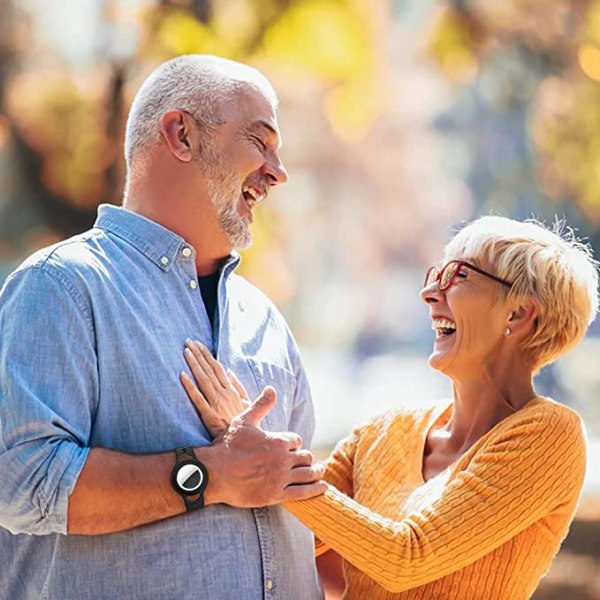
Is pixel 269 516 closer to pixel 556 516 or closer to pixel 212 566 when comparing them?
pixel 212 566

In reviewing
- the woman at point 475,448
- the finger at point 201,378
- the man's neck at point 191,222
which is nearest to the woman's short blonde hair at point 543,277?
the woman at point 475,448

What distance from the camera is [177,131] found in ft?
A: 7.48

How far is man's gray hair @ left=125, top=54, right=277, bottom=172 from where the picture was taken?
230 cm

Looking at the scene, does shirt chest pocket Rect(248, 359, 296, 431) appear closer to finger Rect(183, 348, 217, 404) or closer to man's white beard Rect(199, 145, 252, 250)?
finger Rect(183, 348, 217, 404)

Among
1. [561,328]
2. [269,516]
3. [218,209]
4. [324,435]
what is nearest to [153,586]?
[269,516]

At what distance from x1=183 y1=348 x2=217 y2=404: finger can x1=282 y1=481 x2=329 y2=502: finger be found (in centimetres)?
22

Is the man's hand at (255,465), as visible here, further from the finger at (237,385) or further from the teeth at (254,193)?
the teeth at (254,193)

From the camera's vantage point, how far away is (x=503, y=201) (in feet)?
17.1

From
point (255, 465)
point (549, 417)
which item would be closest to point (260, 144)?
point (255, 465)

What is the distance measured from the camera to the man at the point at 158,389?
1929mm

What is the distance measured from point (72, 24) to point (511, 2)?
2.04 metres

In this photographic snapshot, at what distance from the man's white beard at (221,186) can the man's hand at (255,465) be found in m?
0.39

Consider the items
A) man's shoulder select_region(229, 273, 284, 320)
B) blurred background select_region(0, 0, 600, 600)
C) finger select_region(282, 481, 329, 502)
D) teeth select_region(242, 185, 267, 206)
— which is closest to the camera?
finger select_region(282, 481, 329, 502)

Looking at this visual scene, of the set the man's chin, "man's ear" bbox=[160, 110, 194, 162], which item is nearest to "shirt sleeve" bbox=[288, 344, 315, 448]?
the man's chin
